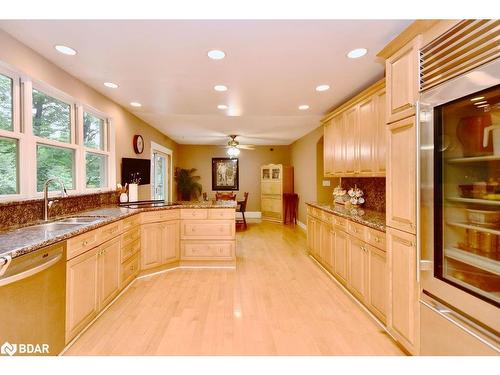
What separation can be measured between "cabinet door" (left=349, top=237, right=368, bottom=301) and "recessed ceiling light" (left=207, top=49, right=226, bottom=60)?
7.27ft

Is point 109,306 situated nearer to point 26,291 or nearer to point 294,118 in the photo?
point 26,291

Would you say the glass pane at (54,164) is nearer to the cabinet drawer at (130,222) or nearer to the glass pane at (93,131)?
the glass pane at (93,131)

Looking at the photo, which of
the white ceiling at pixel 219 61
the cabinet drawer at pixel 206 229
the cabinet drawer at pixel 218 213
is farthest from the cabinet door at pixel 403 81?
the cabinet drawer at pixel 206 229

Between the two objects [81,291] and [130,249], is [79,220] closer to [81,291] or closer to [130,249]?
[130,249]

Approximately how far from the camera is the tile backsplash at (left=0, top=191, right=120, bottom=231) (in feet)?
6.75

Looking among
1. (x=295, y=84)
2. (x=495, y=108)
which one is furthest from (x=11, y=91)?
(x=495, y=108)

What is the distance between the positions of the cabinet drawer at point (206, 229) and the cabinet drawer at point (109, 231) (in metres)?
1.09

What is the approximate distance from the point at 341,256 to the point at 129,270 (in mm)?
2482

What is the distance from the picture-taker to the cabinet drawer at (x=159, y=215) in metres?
3.37

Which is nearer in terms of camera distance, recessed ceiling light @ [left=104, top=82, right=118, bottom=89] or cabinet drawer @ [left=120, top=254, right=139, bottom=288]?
cabinet drawer @ [left=120, top=254, right=139, bottom=288]

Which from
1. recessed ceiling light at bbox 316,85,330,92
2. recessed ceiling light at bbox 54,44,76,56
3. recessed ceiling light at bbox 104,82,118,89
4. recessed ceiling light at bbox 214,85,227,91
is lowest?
recessed ceiling light at bbox 316,85,330,92

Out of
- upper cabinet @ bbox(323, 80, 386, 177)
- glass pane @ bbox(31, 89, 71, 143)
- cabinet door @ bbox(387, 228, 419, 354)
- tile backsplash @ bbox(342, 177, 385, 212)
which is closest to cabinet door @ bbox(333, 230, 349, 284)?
tile backsplash @ bbox(342, 177, 385, 212)

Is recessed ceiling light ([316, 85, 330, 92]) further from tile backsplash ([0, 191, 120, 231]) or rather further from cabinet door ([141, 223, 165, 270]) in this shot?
tile backsplash ([0, 191, 120, 231])
